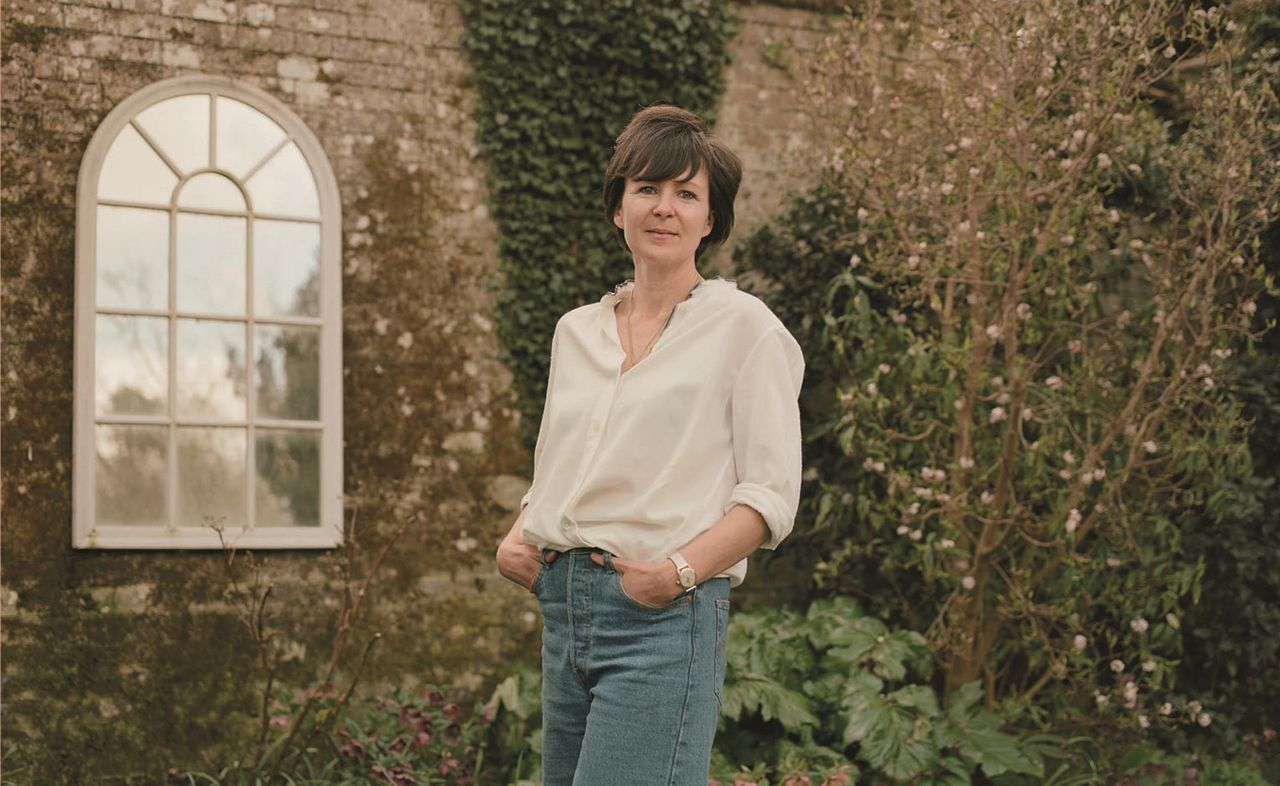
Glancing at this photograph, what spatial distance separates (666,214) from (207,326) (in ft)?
12.9

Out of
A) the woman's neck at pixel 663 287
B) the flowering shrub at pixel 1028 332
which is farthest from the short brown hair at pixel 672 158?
the flowering shrub at pixel 1028 332

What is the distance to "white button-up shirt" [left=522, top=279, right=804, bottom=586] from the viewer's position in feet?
6.84

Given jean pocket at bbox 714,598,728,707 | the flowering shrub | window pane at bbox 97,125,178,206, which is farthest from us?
window pane at bbox 97,125,178,206

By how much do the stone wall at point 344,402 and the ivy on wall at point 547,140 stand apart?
4.3 inches

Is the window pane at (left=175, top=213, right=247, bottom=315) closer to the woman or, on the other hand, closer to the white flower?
the woman

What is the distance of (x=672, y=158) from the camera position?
7.23 ft

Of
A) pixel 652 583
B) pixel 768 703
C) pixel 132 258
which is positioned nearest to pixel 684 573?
pixel 652 583

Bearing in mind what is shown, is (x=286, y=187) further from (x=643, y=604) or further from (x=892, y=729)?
(x=643, y=604)

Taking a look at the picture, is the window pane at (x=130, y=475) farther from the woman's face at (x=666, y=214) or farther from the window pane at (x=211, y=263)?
the woman's face at (x=666, y=214)

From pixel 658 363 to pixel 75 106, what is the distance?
418 centimetres

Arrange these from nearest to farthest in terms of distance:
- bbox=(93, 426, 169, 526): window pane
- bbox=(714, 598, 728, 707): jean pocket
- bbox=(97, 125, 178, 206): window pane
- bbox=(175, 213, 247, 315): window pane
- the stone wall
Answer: bbox=(714, 598, 728, 707): jean pocket < the stone wall < bbox=(93, 426, 169, 526): window pane < bbox=(97, 125, 178, 206): window pane < bbox=(175, 213, 247, 315): window pane

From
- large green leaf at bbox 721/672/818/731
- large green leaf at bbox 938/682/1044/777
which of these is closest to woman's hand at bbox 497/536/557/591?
large green leaf at bbox 721/672/818/731

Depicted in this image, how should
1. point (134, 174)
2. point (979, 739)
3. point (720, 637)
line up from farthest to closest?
point (134, 174), point (979, 739), point (720, 637)

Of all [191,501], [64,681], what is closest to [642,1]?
[191,501]
